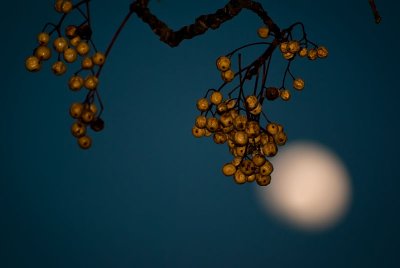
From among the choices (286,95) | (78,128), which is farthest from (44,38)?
(286,95)

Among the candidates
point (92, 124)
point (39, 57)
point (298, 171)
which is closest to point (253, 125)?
point (92, 124)

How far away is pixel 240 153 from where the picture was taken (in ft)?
3.05

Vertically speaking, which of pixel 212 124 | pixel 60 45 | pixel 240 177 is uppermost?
pixel 60 45

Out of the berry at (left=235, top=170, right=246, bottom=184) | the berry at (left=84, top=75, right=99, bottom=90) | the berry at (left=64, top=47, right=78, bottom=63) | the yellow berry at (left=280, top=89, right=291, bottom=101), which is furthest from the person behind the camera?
the yellow berry at (left=280, top=89, right=291, bottom=101)

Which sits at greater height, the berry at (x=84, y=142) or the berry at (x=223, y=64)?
the berry at (x=223, y=64)

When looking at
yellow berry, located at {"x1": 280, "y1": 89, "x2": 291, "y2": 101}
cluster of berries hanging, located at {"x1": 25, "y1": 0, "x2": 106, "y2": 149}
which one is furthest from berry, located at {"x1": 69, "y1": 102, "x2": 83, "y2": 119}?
yellow berry, located at {"x1": 280, "y1": 89, "x2": 291, "y2": 101}

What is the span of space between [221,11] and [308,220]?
1693mm

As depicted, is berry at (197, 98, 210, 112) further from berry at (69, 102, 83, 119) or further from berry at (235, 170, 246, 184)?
berry at (69, 102, 83, 119)

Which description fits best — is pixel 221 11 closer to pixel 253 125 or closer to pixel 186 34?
pixel 186 34

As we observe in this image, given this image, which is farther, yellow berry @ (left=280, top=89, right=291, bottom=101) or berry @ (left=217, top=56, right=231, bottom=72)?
yellow berry @ (left=280, top=89, right=291, bottom=101)

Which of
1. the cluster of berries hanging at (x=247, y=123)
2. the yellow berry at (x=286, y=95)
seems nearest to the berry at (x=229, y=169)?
the cluster of berries hanging at (x=247, y=123)

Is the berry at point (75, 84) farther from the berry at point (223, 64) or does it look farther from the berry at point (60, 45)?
the berry at point (223, 64)

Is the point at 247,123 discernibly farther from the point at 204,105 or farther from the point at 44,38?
the point at 44,38

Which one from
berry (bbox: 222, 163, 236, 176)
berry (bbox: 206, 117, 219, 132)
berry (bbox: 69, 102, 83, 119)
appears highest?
berry (bbox: 206, 117, 219, 132)
